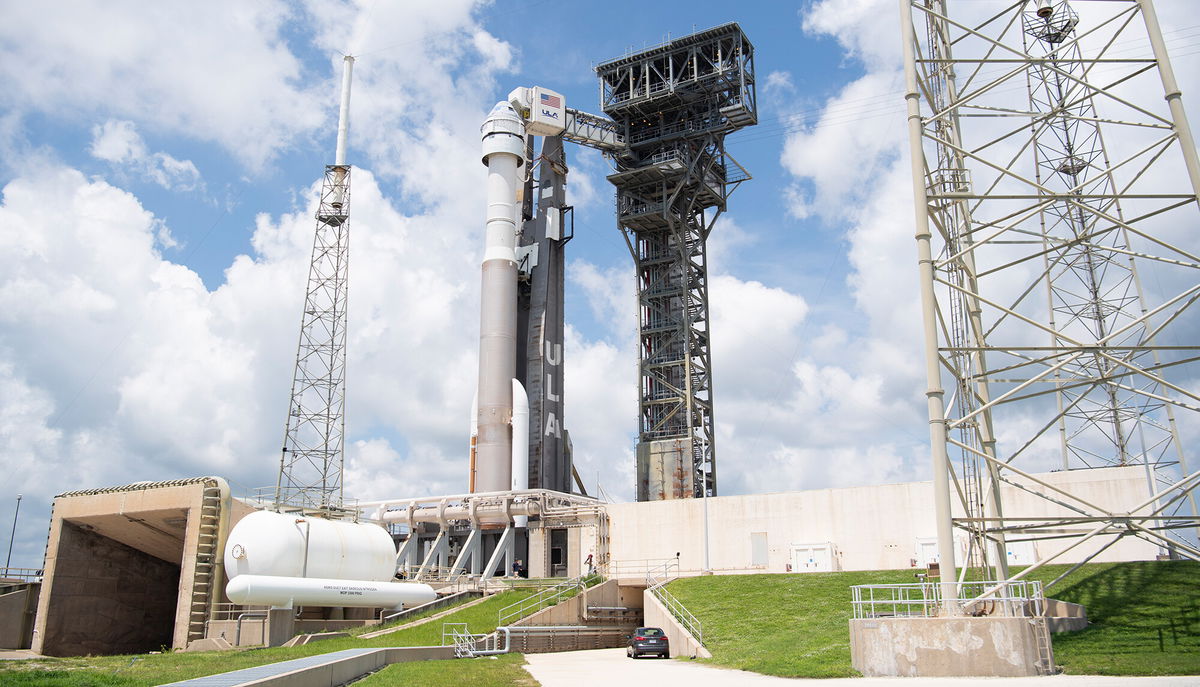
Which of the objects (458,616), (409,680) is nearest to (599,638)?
(458,616)

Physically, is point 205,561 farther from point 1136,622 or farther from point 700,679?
point 1136,622

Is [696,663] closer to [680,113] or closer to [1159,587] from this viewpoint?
[1159,587]

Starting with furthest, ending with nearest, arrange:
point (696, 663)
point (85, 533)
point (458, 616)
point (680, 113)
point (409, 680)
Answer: point (680, 113)
point (85, 533)
point (458, 616)
point (696, 663)
point (409, 680)

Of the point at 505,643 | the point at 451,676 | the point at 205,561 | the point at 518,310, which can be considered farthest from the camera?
the point at 518,310

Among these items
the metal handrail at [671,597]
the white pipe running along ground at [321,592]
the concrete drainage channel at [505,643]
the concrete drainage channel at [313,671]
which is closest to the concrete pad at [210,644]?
the white pipe running along ground at [321,592]

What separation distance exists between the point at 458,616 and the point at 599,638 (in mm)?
6318

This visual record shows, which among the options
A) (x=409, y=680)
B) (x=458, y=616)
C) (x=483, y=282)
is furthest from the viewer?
(x=483, y=282)

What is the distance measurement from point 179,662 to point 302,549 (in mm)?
10821

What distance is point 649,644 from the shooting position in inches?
1177

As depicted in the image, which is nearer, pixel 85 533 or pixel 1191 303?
pixel 1191 303

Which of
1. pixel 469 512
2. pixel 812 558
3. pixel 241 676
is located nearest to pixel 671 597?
pixel 812 558

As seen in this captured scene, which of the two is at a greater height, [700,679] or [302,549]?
[302,549]

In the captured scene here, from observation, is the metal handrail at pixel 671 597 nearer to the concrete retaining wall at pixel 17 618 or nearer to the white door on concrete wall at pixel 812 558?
the white door on concrete wall at pixel 812 558

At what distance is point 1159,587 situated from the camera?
2317cm
